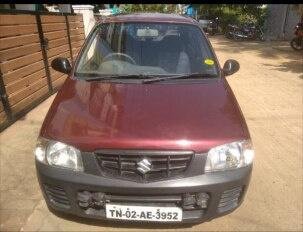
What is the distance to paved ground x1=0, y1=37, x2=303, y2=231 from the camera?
326cm

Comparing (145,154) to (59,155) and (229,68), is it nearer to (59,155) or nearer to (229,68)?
(59,155)

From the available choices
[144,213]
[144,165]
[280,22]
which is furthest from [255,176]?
[280,22]

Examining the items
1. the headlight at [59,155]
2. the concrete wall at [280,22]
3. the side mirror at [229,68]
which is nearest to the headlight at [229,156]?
the headlight at [59,155]

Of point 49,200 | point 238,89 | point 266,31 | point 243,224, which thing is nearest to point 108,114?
point 49,200

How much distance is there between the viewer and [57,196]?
282cm

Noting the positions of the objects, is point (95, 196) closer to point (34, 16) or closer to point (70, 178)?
point (70, 178)

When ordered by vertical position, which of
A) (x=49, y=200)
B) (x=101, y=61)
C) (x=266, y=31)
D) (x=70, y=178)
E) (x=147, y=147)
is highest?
(x=101, y=61)

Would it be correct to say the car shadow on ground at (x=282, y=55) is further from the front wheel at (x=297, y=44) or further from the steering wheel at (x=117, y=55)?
the steering wheel at (x=117, y=55)

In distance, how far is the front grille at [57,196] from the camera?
2767 millimetres

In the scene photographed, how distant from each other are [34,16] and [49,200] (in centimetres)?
495

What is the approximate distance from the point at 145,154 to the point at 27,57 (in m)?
4.71

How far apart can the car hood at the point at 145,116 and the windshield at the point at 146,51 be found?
0.29m

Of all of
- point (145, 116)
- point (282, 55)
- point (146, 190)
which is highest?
point (145, 116)

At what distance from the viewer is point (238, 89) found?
8.21 metres
